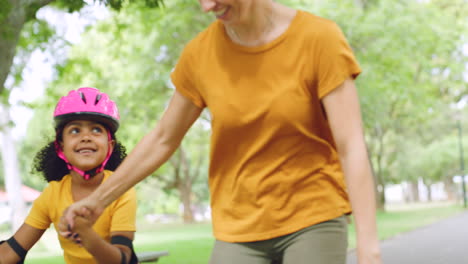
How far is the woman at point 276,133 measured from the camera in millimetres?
2402

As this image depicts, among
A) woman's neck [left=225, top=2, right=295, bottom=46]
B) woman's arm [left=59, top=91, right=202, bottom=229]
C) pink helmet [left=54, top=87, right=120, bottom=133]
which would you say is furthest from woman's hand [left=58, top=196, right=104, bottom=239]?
pink helmet [left=54, top=87, right=120, bottom=133]

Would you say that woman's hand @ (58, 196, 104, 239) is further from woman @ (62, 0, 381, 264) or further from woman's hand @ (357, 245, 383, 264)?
woman's hand @ (357, 245, 383, 264)

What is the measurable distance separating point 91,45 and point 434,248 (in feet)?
69.9

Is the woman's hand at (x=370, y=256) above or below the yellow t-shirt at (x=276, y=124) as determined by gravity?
below

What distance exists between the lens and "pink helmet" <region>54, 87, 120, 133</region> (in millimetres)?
3549

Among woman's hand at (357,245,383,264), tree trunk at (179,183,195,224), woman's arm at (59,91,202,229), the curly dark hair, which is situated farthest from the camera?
tree trunk at (179,183,195,224)

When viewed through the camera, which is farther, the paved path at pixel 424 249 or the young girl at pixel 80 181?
the paved path at pixel 424 249

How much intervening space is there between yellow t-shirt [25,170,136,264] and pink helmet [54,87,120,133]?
27 cm

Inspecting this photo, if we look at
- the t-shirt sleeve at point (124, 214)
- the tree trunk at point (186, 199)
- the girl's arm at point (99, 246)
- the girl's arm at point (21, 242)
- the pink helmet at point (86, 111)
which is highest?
the tree trunk at point (186, 199)

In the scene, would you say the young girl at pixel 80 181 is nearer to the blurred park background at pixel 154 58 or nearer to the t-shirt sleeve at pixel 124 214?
the t-shirt sleeve at pixel 124 214

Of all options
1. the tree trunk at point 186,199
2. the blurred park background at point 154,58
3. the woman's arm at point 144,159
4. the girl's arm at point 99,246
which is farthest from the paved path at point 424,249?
the tree trunk at point 186,199

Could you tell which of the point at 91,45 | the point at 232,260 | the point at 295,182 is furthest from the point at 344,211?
the point at 91,45

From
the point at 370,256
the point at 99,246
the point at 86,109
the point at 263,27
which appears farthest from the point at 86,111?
the point at 370,256

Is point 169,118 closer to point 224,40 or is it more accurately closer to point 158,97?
point 224,40
